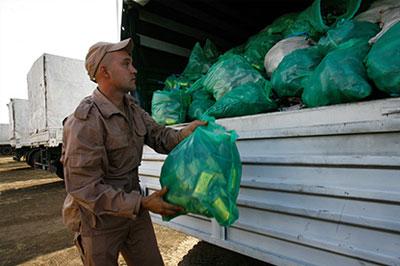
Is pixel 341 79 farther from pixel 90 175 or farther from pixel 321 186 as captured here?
pixel 90 175

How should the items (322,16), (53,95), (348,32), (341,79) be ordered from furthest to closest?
(53,95) < (322,16) < (348,32) < (341,79)

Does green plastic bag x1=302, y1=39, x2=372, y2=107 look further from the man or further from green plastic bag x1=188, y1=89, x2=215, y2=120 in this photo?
green plastic bag x1=188, y1=89, x2=215, y2=120

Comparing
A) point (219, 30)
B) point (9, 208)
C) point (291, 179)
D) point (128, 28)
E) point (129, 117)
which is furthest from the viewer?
point (9, 208)

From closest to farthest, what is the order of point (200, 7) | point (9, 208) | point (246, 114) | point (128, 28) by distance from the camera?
point (246, 114) → point (128, 28) → point (200, 7) → point (9, 208)

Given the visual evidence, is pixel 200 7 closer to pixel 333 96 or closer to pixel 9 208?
pixel 333 96

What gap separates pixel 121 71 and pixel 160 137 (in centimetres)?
43

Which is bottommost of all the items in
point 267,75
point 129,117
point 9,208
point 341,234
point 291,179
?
point 9,208

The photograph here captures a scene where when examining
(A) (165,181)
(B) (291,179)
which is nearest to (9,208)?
(A) (165,181)

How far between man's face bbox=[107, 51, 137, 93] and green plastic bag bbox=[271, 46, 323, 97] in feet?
2.62

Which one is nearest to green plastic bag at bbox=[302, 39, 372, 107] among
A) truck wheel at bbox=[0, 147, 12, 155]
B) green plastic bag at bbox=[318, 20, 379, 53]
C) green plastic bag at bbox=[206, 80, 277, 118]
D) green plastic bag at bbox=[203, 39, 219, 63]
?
green plastic bag at bbox=[318, 20, 379, 53]

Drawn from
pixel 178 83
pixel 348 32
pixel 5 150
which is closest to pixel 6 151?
pixel 5 150

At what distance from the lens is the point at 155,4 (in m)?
2.46

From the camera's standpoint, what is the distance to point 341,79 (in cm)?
113

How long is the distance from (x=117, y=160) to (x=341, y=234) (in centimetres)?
99
